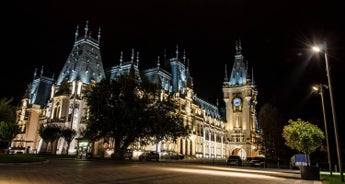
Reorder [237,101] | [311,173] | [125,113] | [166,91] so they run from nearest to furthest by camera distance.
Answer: [311,173] → [125,113] → [166,91] → [237,101]

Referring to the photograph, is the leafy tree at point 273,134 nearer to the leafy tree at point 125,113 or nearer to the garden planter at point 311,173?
the leafy tree at point 125,113

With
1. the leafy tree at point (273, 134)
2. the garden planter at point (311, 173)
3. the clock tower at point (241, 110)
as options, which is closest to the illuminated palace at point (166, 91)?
the clock tower at point (241, 110)

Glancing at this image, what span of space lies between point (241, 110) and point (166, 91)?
45.1 m

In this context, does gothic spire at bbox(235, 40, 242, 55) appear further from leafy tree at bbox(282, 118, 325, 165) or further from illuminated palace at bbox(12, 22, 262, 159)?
leafy tree at bbox(282, 118, 325, 165)

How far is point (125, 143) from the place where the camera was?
43.5 m

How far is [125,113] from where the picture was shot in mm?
40812

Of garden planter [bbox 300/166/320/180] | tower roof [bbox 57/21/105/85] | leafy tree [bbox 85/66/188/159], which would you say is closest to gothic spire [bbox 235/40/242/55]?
tower roof [bbox 57/21/105/85]

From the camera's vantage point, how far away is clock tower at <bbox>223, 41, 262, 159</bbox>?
120m

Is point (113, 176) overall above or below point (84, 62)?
below

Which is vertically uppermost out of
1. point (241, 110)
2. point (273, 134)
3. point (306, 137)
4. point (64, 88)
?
point (241, 110)

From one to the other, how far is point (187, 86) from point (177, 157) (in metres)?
38.1

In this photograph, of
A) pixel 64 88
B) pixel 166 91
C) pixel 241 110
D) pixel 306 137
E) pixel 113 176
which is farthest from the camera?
pixel 241 110

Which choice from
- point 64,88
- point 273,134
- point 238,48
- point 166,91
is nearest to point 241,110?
point 238,48

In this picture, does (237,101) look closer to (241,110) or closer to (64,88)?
(241,110)
